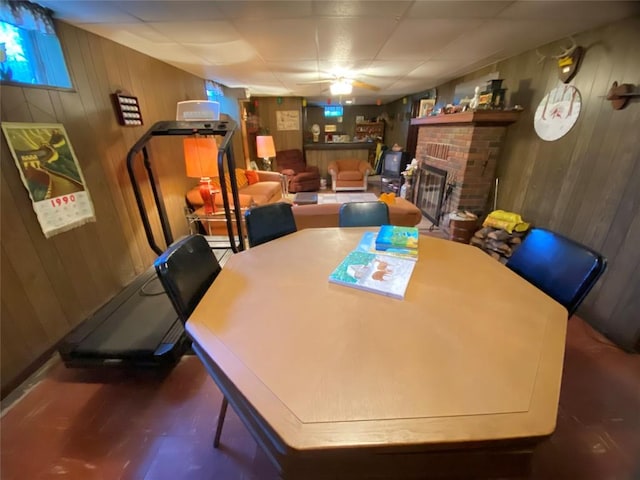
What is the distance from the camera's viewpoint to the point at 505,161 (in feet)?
9.96

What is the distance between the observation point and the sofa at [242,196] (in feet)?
10.8

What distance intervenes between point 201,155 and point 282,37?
3.92ft

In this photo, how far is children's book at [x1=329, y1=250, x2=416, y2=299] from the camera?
1.13 m

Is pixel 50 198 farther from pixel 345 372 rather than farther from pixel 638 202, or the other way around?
pixel 638 202

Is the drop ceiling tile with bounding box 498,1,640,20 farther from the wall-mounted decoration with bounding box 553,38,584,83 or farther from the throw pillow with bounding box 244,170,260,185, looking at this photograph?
the throw pillow with bounding box 244,170,260,185

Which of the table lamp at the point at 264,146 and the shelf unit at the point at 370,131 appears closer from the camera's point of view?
the table lamp at the point at 264,146

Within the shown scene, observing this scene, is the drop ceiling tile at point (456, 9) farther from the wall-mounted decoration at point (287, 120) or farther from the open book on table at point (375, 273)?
the wall-mounted decoration at point (287, 120)

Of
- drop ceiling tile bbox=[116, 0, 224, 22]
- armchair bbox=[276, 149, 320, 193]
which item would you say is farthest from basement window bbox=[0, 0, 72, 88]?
armchair bbox=[276, 149, 320, 193]

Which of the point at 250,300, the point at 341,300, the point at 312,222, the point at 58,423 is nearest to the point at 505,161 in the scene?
the point at 312,222

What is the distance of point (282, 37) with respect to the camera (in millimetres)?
2145

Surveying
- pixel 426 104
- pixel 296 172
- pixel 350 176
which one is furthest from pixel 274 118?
pixel 426 104

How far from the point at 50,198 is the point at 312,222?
192 cm

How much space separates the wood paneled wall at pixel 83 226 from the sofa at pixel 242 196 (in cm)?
50

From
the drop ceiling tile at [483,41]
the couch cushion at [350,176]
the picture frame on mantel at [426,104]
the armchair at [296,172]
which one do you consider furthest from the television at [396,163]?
the drop ceiling tile at [483,41]
